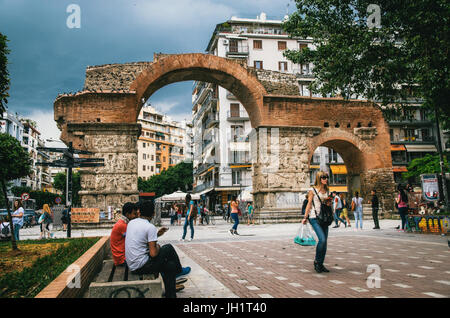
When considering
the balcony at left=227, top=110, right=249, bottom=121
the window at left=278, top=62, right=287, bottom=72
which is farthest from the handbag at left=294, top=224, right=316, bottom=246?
the window at left=278, top=62, right=287, bottom=72

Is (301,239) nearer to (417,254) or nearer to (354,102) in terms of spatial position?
(417,254)

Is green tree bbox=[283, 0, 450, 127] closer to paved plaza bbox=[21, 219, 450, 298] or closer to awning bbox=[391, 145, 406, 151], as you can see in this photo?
paved plaza bbox=[21, 219, 450, 298]

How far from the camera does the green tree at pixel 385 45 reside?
8383mm

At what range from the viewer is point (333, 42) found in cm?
1056

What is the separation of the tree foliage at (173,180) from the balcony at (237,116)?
24.2m

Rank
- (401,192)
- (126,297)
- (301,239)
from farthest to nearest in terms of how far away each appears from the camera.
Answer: (401,192), (301,239), (126,297)

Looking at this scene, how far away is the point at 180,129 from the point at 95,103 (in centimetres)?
7647

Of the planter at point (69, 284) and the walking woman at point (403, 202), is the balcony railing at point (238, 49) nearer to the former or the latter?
the walking woman at point (403, 202)

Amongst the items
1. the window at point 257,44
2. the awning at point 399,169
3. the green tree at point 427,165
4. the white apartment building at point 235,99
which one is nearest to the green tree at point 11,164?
the white apartment building at point 235,99

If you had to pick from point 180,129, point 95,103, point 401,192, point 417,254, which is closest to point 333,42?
point 401,192

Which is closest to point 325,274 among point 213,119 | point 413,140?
point 213,119

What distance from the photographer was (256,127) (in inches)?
813

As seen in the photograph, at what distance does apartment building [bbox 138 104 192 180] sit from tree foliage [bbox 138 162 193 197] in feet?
37.3

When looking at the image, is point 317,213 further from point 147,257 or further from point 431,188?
point 431,188
